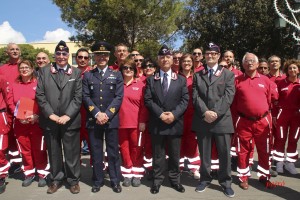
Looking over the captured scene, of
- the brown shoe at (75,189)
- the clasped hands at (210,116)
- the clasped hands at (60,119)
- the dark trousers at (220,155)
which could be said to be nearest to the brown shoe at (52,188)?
the brown shoe at (75,189)

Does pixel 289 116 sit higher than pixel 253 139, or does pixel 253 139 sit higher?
pixel 289 116

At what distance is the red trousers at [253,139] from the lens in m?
5.24

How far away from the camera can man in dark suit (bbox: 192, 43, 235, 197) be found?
4993mm

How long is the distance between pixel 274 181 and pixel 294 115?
133 centimetres

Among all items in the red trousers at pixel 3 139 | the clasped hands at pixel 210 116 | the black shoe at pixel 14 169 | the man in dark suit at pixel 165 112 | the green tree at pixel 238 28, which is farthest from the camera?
the green tree at pixel 238 28

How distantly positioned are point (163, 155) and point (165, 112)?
0.72m

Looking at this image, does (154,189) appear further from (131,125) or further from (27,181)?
(27,181)

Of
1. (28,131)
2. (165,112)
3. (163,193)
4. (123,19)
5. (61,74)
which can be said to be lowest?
(163,193)

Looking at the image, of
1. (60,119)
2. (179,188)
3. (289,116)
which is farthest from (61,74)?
(289,116)

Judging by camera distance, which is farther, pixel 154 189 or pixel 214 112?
pixel 154 189

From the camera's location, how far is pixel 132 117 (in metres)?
5.45

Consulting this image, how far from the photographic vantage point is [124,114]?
5.44 m

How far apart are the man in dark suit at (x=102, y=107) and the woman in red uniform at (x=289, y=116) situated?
310 cm

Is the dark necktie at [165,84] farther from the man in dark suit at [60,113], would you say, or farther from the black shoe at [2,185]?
the black shoe at [2,185]
